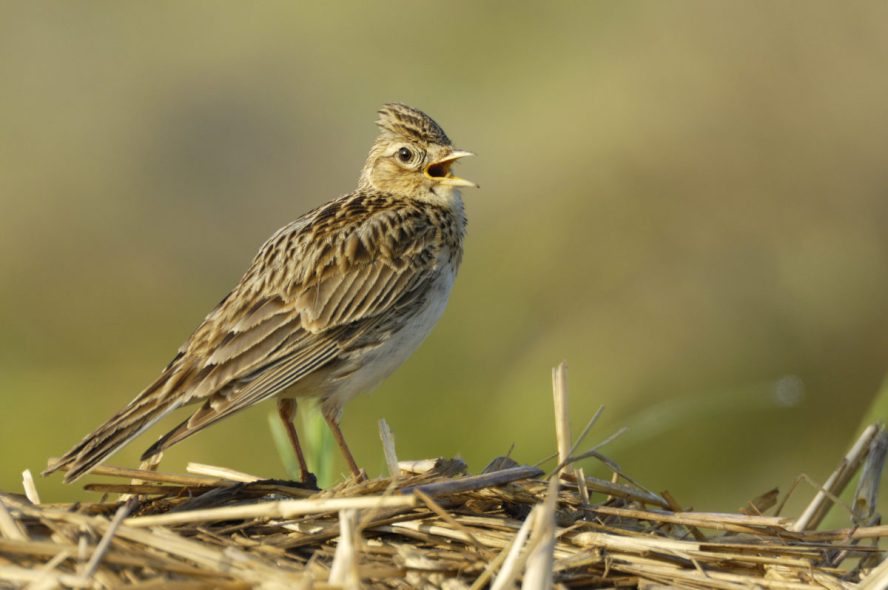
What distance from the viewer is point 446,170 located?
8891mm

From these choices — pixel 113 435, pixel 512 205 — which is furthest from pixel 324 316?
pixel 512 205

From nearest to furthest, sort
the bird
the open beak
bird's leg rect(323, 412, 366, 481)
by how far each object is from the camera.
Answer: the bird
bird's leg rect(323, 412, 366, 481)
the open beak

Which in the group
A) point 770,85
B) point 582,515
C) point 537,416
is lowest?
point 537,416

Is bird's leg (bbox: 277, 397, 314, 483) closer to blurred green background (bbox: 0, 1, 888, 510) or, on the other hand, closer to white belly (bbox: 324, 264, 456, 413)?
white belly (bbox: 324, 264, 456, 413)

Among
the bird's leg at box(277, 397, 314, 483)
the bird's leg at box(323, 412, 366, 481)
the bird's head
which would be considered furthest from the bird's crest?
the bird's leg at box(323, 412, 366, 481)

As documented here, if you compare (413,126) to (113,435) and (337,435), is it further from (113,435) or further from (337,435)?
(113,435)

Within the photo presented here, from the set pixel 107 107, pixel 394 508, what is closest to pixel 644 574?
pixel 394 508

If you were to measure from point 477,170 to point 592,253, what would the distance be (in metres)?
3.12

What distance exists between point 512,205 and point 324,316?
394 inches

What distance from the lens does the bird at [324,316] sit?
7.01 meters

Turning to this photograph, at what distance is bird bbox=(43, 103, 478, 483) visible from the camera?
7012 millimetres

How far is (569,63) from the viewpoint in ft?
64.7

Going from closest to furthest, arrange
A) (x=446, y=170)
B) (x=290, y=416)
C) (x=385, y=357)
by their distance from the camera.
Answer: (x=385, y=357), (x=290, y=416), (x=446, y=170)

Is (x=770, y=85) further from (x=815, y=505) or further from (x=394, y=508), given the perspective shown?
Answer: (x=394, y=508)
